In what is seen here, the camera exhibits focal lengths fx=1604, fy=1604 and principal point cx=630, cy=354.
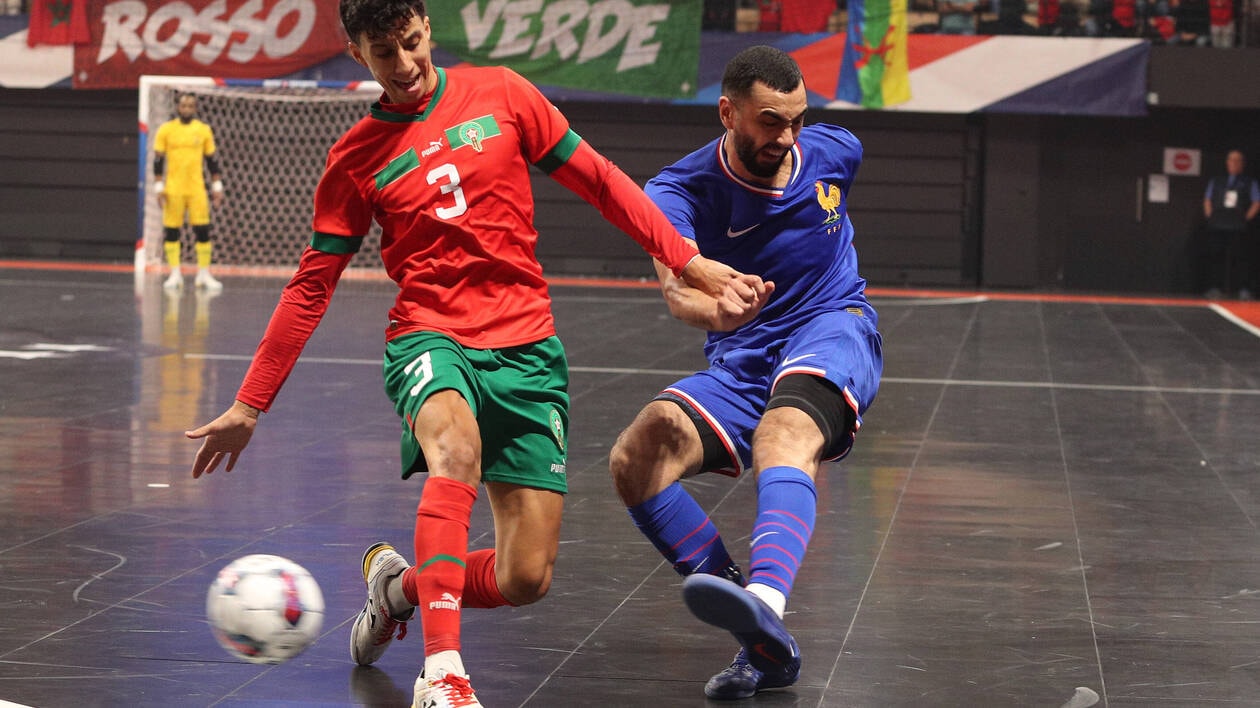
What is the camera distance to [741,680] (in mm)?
4176

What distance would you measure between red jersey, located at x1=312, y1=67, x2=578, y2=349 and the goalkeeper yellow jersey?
53.3 feet

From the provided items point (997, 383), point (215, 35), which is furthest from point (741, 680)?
point (215, 35)

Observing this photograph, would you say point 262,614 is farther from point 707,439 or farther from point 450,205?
point 707,439

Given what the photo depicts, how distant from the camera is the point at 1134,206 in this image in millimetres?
23094

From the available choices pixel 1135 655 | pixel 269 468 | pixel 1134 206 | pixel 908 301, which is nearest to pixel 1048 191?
pixel 1134 206

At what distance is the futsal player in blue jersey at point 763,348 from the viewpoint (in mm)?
4094

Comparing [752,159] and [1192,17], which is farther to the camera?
[1192,17]

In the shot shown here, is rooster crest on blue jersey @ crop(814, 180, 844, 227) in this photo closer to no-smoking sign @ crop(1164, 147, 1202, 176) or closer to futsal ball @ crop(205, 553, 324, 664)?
futsal ball @ crop(205, 553, 324, 664)

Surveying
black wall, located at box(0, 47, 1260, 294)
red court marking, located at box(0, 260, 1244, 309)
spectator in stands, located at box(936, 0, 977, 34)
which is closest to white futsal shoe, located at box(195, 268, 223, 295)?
red court marking, located at box(0, 260, 1244, 309)

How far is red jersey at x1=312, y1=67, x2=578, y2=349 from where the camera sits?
406cm

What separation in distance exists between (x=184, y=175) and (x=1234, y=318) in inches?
498

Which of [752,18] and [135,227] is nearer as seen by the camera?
[752,18]

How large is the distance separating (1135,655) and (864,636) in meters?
0.79

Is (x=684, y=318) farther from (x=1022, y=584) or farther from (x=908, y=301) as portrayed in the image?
(x=908, y=301)
